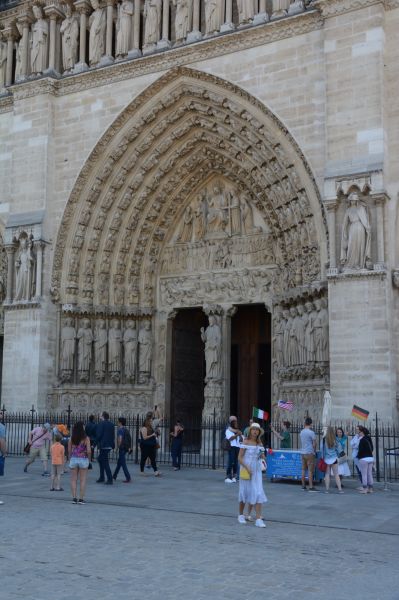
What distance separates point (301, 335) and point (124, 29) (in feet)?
30.7

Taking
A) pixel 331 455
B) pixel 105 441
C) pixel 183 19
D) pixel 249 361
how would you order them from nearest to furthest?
pixel 331 455, pixel 105 441, pixel 183 19, pixel 249 361

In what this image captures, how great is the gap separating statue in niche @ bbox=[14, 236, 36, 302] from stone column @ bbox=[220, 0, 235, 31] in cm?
730

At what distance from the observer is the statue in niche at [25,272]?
1936cm

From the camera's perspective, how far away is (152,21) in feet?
62.1

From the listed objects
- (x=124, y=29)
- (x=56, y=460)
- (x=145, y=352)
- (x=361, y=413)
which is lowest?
(x=56, y=460)

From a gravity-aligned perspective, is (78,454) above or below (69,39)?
below

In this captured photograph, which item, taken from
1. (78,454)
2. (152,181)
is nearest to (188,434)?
(152,181)

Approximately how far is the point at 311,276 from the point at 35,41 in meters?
10.4

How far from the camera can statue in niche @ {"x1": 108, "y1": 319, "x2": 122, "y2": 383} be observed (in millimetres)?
19344

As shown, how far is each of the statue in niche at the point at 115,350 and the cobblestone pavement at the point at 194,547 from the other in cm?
765

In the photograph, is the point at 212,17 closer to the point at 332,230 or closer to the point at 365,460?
the point at 332,230

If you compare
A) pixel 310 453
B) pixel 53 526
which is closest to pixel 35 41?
pixel 310 453

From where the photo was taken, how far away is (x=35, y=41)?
2030 centimetres

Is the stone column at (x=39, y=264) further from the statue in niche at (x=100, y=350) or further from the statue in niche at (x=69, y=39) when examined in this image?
the statue in niche at (x=69, y=39)
